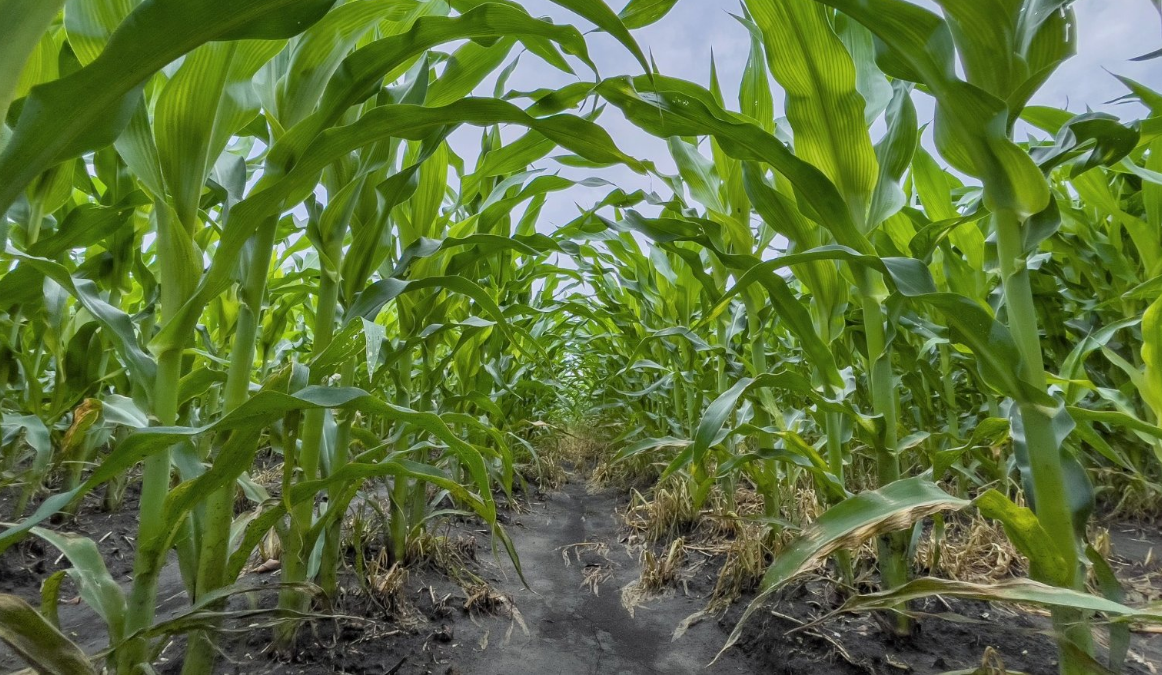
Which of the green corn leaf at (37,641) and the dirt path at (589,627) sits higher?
the green corn leaf at (37,641)

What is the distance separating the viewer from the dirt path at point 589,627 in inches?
35.0

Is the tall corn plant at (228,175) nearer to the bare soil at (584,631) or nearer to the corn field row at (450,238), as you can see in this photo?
the corn field row at (450,238)

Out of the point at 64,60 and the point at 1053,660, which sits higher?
the point at 64,60

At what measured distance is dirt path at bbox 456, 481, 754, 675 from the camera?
0.89 meters

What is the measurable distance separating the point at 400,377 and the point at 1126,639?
1.13m

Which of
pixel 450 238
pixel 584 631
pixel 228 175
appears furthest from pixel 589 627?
pixel 228 175

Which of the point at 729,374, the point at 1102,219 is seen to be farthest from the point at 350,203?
the point at 1102,219

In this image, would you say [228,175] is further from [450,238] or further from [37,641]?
[37,641]

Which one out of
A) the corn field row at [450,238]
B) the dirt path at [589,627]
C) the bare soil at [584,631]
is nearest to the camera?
the corn field row at [450,238]

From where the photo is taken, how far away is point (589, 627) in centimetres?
105

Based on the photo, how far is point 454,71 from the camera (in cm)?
83

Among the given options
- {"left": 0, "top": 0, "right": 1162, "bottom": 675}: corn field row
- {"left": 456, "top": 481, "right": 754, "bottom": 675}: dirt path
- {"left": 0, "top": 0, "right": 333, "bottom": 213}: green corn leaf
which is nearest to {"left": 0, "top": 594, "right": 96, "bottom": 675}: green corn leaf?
{"left": 0, "top": 0, "right": 1162, "bottom": 675}: corn field row

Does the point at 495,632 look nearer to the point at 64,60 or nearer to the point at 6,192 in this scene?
the point at 6,192

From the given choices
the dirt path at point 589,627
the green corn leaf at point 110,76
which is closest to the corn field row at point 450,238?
the green corn leaf at point 110,76
